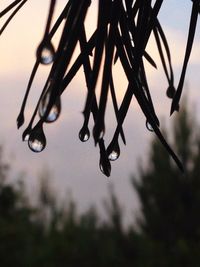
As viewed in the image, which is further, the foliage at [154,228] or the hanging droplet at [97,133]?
the foliage at [154,228]

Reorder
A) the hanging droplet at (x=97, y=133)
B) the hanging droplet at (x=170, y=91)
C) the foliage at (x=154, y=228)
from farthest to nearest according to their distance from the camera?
the foliage at (x=154, y=228)
the hanging droplet at (x=170, y=91)
the hanging droplet at (x=97, y=133)

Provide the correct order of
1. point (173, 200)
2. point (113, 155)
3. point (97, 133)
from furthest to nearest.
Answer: point (173, 200), point (113, 155), point (97, 133)

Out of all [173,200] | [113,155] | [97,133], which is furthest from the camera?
[173,200]

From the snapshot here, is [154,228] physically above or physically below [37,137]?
below

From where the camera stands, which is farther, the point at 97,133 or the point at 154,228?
the point at 154,228

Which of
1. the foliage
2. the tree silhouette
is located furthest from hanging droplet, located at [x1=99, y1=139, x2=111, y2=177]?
the tree silhouette

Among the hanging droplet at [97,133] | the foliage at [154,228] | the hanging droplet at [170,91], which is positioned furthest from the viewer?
the foliage at [154,228]

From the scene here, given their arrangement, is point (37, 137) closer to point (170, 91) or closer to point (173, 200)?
point (170, 91)

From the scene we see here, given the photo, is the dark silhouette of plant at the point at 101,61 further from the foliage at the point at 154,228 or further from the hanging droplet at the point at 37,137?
the foliage at the point at 154,228

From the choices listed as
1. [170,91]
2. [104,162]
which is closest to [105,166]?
[104,162]

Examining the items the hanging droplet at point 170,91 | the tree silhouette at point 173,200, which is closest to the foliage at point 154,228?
the tree silhouette at point 173,200
